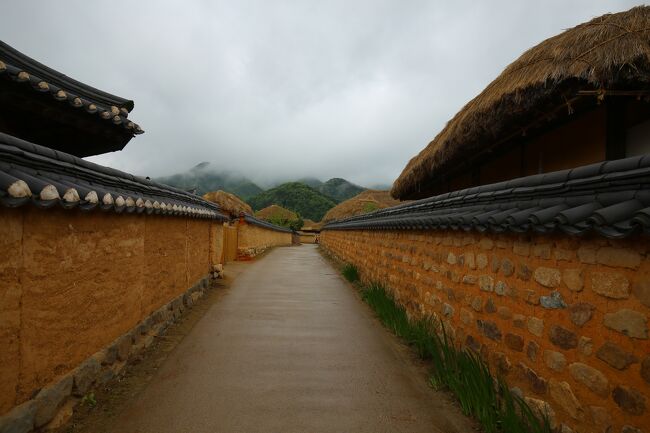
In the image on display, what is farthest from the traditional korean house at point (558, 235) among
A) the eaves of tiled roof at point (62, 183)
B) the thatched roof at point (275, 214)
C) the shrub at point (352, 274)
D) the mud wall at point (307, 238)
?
the mud wall at point (307, 238)

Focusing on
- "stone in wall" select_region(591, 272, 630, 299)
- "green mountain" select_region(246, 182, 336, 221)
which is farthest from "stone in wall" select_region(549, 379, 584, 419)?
"green mountain" select_region(246, 182, 336, 221)

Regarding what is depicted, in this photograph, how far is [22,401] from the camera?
2.60 metres

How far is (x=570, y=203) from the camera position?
2.54 metres

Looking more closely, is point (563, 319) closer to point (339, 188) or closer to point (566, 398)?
point (566, 398)

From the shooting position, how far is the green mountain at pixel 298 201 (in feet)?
221

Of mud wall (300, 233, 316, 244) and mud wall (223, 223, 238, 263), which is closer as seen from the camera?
mud wall (223, 223, 238, 263)

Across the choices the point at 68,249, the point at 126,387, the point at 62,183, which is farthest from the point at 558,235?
the point at 126,387

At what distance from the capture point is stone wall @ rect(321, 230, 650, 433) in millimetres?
2088

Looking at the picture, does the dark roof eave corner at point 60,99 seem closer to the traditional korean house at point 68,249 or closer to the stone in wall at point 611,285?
the traditional korean house at point 68,249

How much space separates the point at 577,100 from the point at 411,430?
342cm

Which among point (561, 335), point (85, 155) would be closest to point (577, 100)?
point (561, 335)

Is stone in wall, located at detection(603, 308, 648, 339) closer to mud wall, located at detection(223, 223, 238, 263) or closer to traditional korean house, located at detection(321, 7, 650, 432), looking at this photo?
traditional korean house, located at detection(321, 7, 650, 432)

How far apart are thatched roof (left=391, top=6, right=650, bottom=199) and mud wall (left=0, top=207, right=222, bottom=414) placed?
4363mm

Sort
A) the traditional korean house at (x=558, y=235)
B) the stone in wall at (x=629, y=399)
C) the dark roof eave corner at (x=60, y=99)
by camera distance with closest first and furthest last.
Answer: the stone in wall at (x=629, y=399) → the traditional korean house at (x=558, y=235) → the dark roof eave corner at (x=60, y=99)
